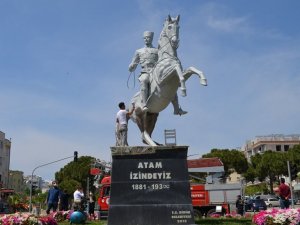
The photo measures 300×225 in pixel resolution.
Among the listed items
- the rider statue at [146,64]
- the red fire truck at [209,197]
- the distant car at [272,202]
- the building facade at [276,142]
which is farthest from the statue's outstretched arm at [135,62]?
the building facade at [276,142]

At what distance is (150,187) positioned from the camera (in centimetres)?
1129

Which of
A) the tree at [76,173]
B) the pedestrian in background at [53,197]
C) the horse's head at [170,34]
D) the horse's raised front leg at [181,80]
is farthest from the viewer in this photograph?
the tree at [76,173]

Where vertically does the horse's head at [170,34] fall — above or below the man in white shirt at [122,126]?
above

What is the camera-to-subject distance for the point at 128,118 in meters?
13.7

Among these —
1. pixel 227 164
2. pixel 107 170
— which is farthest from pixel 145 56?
pixel 227 164

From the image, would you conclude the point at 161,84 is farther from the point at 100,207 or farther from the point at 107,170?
the point at 107,170

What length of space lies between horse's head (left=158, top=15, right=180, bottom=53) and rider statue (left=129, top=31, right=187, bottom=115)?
0.88 meters

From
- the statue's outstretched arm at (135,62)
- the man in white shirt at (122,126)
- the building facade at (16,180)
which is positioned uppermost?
the building facade at (16,180)

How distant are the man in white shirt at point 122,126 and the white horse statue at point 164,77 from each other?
47 cm

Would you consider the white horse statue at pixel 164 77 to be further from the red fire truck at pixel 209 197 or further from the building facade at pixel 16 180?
the building facade at pixel 16 180

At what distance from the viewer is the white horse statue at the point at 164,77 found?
11.8 meters

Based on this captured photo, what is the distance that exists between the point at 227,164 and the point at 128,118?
55.7 meters

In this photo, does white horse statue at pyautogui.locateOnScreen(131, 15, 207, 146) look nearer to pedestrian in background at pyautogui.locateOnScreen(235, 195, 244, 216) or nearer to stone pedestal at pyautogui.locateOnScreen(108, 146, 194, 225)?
stone pedestal at pyautogui.locateOnScreen(108, 146, 194, 225)

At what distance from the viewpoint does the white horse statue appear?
11.8 meters
